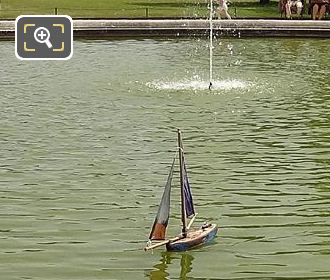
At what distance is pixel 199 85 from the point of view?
89.0 ft

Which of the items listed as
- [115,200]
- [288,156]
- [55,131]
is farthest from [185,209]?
[55,131]

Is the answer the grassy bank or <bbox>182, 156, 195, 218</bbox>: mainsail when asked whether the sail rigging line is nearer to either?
<bbox>182, 156, 195, 218</bbox>: mainsail

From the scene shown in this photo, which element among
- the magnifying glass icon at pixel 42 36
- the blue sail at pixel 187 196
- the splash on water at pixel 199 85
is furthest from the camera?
the splash on water at pixel 199 85

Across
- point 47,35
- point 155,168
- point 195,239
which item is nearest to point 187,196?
point 195,239

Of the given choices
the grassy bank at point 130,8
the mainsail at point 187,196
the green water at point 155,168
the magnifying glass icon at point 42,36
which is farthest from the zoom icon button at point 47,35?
the grassy bank at point 130,8

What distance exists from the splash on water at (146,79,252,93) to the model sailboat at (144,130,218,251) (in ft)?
45.0

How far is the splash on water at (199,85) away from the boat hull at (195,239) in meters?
13.6

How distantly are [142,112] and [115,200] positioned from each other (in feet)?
25.3

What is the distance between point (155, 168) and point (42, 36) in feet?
10.2

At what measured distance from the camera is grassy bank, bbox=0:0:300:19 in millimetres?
50500

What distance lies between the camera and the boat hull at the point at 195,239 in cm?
1199

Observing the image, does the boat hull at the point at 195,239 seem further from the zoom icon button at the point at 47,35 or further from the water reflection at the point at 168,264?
the zoom icon button at the point at 47,35

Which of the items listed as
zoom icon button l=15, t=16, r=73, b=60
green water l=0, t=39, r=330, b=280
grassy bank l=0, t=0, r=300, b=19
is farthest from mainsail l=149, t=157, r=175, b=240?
grassy bank l=0, t=0, r=300, b=19

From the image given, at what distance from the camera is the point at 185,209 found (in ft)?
40.1
